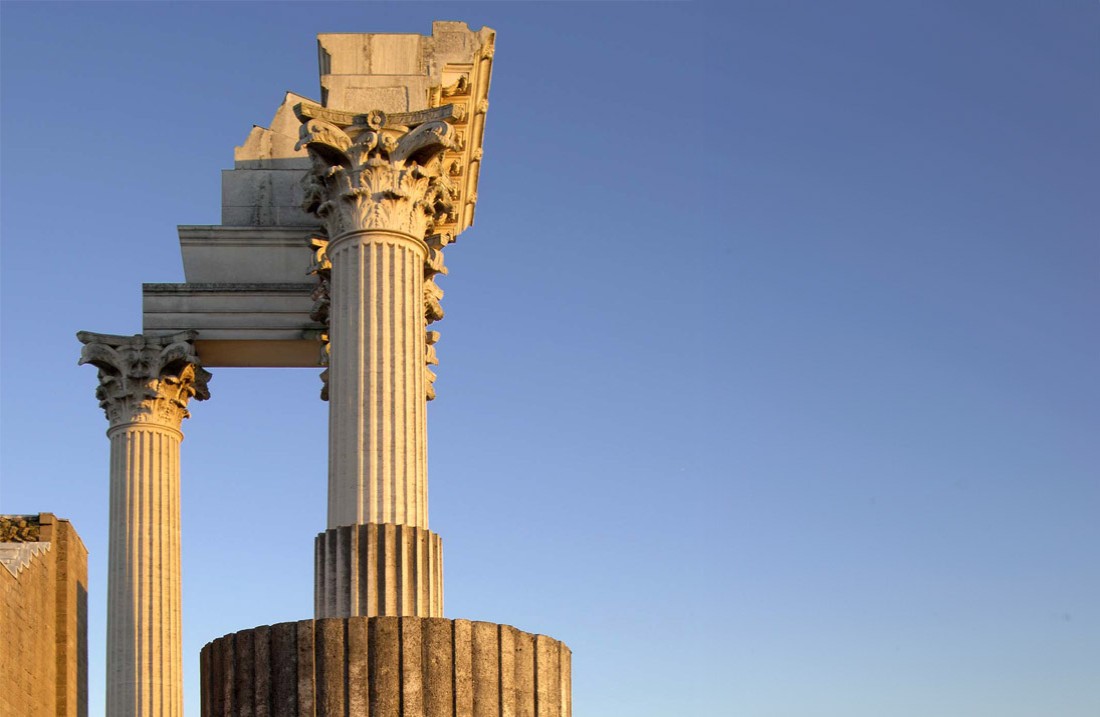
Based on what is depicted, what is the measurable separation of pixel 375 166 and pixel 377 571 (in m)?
8.68

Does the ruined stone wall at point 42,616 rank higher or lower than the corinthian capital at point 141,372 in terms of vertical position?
lower

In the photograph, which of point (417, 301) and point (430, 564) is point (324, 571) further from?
point (417, 301)

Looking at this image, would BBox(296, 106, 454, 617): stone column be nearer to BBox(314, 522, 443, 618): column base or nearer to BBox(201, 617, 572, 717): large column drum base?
BBox(314, 522, 443, 618): column base

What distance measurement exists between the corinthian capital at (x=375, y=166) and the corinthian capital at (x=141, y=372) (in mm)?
7097

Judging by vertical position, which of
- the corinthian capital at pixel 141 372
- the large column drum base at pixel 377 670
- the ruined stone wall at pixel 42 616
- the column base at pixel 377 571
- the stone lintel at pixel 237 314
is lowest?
the large column drum base at pixel 377 670

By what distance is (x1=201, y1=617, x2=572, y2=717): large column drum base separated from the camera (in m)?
10.1

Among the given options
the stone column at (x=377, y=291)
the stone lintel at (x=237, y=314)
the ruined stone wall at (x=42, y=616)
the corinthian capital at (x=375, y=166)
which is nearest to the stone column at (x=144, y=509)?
the stone lintel at (x=237, y=314)

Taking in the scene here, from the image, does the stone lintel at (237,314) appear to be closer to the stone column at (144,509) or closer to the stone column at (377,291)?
the stone column at (144,509)

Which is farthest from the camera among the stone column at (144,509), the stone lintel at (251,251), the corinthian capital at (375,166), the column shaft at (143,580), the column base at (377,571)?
the stone lintel at (251,251)

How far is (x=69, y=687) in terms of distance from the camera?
3189cm

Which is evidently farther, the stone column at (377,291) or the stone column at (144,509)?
the stone column at (144,509)

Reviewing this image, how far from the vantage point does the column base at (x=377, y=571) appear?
15688 millimetres

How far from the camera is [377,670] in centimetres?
1013

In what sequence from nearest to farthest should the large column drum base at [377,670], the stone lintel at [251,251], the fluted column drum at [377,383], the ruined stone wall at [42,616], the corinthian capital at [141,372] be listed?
the large column drum base at [377,670] → the fluted column drum at [377,383] → the ruined stone wall at [42,616] → the stone lintel at [251,251] → the corinthian capital at [141,372]
